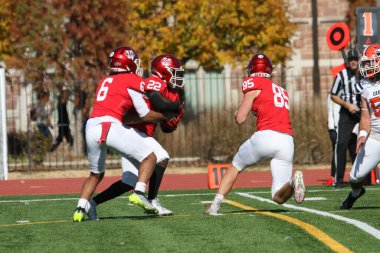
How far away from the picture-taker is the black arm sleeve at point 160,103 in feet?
39.8

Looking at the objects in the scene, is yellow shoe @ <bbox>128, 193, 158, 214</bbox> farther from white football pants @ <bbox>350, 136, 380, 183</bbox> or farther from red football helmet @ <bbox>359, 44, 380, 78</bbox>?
red football helmet @ <bbox>359, 44, 380, 78</bbox>

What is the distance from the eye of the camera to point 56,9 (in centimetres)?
2872

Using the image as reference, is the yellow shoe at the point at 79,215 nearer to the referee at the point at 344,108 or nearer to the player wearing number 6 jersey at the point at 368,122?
the player wearing number 6 jersey at the point at 368,122

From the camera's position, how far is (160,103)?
12.1 meters

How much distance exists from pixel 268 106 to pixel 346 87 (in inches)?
226

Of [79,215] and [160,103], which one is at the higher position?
[160,103]

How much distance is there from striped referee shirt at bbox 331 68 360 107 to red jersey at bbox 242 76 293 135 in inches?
219

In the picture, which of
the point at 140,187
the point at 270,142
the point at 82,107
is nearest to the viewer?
the point at 140,187

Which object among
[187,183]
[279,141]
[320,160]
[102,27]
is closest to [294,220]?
[279,141]

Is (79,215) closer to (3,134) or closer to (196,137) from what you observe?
(3,134)

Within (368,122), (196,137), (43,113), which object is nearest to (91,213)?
(368,122)

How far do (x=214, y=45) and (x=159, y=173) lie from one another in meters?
17.6

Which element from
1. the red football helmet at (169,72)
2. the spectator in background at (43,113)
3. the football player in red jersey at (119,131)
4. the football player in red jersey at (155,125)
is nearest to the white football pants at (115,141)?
the football player in red jersey at (119,131)

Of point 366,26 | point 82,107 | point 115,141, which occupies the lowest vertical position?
point 115,141
